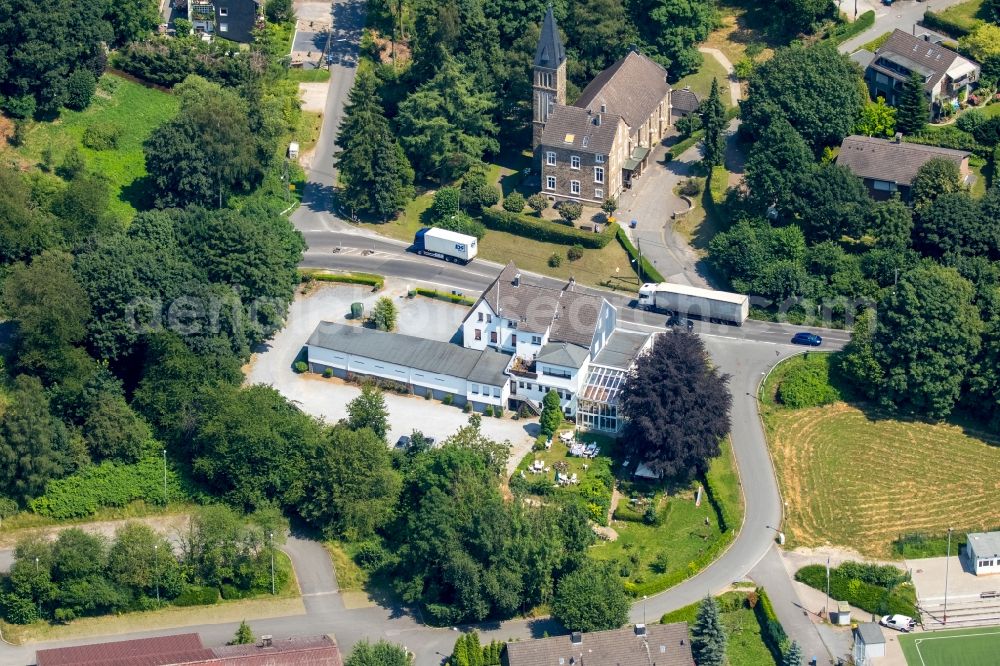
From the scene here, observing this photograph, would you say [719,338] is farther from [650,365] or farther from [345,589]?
[345,589]

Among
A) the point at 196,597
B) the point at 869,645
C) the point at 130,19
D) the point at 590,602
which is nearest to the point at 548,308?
the point at 590,602

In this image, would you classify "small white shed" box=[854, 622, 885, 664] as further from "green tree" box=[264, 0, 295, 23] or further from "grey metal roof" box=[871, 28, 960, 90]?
"green tree" box=[264, 0, 295, 23]

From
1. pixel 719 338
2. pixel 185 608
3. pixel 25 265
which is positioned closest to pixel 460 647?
pixel 185 608

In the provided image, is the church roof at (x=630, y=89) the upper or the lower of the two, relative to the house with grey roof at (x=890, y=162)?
upper

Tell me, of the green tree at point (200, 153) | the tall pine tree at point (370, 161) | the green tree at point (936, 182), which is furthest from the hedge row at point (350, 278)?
the green tree at point (936, 182)

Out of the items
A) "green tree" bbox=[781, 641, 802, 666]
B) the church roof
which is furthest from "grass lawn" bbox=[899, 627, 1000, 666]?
the church roof

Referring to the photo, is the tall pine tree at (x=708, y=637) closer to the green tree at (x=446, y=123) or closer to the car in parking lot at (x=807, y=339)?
the car in parking lot at (x=807, y=339)

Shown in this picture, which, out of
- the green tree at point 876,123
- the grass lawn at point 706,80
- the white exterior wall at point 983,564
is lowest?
the white exterior wall at point 983,564
